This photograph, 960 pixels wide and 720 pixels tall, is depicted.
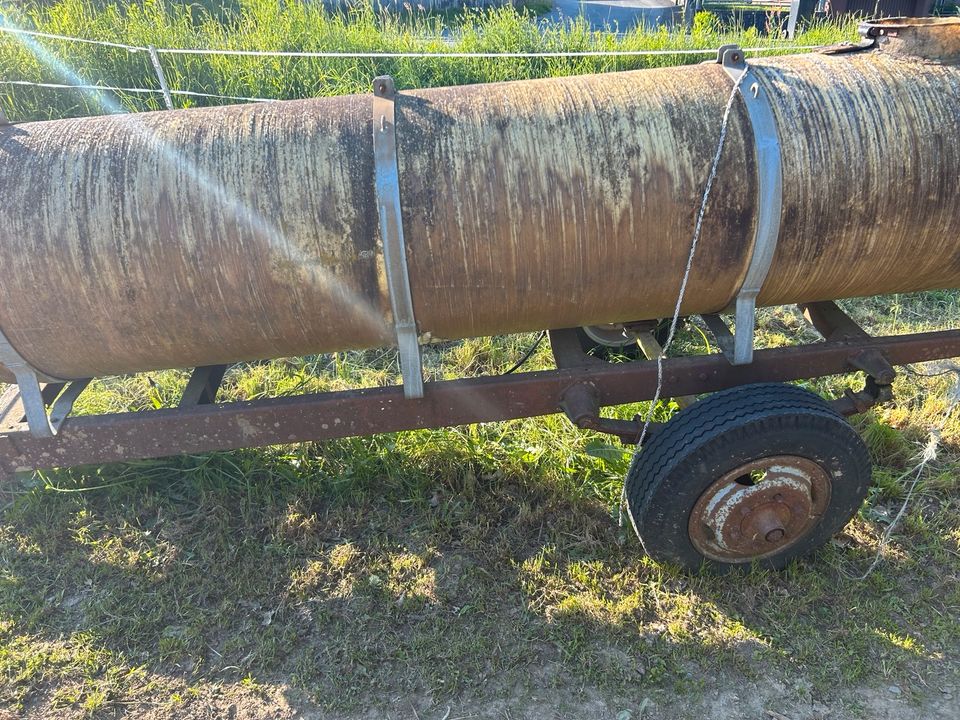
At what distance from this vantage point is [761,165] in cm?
214

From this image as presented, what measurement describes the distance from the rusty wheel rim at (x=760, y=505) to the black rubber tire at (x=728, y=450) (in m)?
0.04

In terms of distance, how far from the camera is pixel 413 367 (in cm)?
234

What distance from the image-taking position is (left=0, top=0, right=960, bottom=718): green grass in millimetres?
2459

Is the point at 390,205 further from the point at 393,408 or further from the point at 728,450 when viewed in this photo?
the point at 728,450

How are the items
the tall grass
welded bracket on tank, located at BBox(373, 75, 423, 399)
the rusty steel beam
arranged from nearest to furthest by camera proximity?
welded bracket on tank, located at BBox(373, 75, 423, 399) < the rusty steel beam < the tall grass

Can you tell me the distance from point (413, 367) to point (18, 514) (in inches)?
88.9

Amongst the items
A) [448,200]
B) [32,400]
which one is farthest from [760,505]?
[32,400]

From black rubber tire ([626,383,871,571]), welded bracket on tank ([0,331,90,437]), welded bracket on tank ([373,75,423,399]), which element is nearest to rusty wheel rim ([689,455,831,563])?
black rubber tire ([626,383,871,571])

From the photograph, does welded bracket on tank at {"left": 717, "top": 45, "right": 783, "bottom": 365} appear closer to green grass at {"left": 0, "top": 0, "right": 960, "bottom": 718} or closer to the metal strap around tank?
green grass at {"left": 0, "top": 0, "right": 960, "bottom": 718}

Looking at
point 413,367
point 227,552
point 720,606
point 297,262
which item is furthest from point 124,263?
point 720,606

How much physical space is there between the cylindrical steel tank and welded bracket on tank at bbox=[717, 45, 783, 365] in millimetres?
34

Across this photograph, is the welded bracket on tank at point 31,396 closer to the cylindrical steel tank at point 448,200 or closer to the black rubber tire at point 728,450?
the cylindrical steel tank at point 448,200

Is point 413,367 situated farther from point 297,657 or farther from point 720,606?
point 720,606

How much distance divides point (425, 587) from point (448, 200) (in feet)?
5.33
